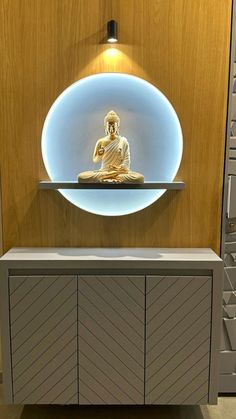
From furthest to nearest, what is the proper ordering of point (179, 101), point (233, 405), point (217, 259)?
point (233, 405), point (179, 101), point (217, 259)

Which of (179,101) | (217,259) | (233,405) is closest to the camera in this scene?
(217,259)

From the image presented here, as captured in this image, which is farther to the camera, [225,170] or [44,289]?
[225,170]

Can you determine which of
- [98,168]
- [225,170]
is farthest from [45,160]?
[225,170]

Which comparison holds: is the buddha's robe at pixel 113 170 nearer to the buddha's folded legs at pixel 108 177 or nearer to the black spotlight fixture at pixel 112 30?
the buddha's folded legs at pixel 108 177

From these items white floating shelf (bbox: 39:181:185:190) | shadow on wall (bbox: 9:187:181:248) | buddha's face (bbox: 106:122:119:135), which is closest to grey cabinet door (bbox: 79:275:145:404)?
shadow on wall (bbox: 9:187:181:248)

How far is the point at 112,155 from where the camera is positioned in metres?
1.92

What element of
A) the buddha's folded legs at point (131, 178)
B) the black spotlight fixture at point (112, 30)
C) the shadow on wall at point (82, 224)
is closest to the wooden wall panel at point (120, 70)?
the shadow on wall at point (82, 224)

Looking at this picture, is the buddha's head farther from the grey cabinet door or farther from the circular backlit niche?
the grey cabinet door

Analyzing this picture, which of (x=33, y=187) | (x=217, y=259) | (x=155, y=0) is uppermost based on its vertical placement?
(x=155, y=0)

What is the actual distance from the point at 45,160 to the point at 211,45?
102 cm

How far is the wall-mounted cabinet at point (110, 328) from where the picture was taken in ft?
5.92

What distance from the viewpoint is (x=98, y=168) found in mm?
2027

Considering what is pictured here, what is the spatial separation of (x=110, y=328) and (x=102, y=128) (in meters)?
1.01

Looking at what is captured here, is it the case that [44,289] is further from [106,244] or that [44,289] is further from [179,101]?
[179,101]
